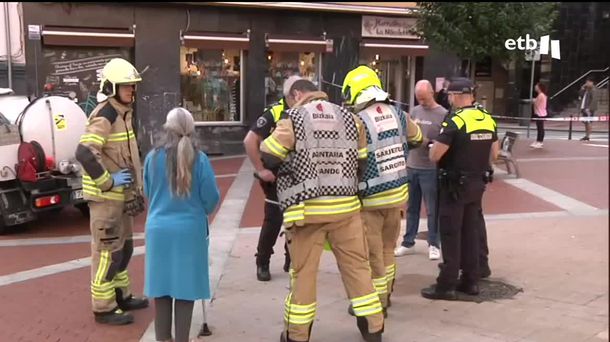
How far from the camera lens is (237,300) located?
5.41m

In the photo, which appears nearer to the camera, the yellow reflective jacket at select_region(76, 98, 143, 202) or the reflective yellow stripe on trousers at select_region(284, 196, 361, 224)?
the reflective yellow stripe on trousers at select_region(284, 196, 361, 224)

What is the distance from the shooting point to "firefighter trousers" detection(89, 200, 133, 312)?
4777 millimetres

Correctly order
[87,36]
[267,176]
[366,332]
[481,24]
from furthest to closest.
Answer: [87,36], [481,24], [267,176], [366,332]

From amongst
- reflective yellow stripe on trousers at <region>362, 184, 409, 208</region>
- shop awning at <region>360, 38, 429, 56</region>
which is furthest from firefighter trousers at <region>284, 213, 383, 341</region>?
shop awning at <region>360, 38, 429, 56</region>

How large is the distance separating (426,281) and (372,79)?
2.11m

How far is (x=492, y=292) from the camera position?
5.53 m

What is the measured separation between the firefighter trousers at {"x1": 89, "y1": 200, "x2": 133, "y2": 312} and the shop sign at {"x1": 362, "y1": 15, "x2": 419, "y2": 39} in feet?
42.6

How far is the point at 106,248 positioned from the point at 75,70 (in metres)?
9.79

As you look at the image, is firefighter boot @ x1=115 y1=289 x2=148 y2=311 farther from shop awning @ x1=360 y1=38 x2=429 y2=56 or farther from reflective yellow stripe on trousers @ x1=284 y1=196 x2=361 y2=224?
shop awning @ x1=360 y1=38 x2=429 y2=56

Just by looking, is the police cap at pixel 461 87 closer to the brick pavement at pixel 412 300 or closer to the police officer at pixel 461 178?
the police officer at pixel 461 178

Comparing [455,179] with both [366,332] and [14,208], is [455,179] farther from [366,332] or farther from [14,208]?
[14,208]

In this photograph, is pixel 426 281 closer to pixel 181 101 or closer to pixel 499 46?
pixel 499 46

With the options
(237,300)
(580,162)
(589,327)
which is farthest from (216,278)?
(580,162)

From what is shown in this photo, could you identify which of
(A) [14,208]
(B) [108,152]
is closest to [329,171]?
(B) [108,152]
